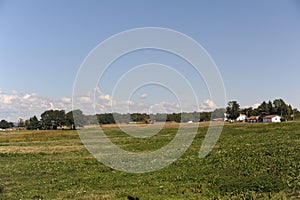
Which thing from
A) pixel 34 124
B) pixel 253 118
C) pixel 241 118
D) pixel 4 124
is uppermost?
pixel 4 124

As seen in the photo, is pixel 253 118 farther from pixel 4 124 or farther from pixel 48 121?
pixel 4 124

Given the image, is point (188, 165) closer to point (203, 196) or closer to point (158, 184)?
point (158, 184)

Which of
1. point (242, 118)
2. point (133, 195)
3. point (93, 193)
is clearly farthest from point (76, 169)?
point (242, 118)

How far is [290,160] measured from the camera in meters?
21.3

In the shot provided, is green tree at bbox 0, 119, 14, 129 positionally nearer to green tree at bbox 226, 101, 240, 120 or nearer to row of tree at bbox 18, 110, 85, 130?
row of tree at bbox 18, 110, 85, 130

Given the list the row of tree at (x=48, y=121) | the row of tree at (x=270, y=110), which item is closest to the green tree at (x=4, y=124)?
the row of tree at (x=48, y=121)

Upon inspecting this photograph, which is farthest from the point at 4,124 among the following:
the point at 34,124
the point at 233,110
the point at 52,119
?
the point at 233,110

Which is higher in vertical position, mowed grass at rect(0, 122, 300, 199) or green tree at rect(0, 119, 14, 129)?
green tree at rect(0, 119, 14, 129)

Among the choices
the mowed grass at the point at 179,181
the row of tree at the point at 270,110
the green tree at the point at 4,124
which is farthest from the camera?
the green tree at the point at 4,124

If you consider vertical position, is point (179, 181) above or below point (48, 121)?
below

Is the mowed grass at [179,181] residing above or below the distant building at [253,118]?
below

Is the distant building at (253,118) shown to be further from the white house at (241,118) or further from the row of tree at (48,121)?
the row of tree at (48,121)

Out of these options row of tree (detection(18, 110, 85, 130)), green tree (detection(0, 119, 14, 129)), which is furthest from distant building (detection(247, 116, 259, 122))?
green tree (detection(0, 119, 14, 129))

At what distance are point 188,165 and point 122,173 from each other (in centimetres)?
424
